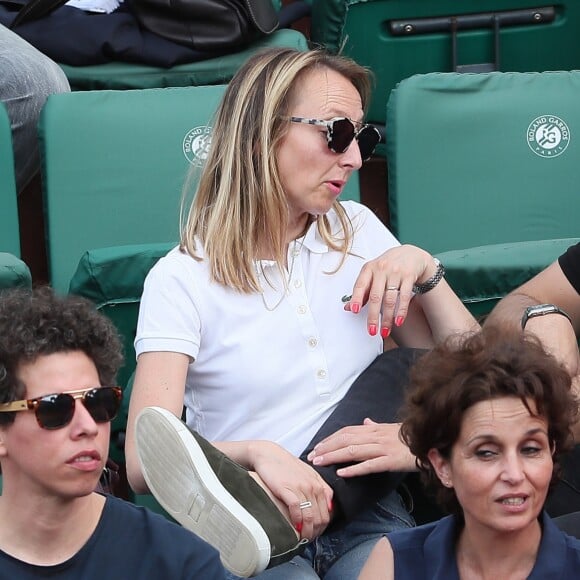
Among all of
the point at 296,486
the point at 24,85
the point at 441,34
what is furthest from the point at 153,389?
the point at 441,34

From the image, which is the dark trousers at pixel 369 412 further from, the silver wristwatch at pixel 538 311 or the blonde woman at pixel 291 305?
the silver wristwatch at pixel 538 311

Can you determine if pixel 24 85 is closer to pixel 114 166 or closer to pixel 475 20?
pixel 114 166

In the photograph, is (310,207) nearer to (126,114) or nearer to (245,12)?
(126,114)

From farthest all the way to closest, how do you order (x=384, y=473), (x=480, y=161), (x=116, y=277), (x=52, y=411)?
1. (x=480, y=161)
2. (x=116, y=277)
3. (x=384, y=473)
4. (x=52, y=411)

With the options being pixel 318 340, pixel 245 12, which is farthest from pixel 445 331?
pixel 245 12

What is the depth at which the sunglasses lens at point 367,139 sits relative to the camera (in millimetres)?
2461

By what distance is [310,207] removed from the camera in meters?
2.44

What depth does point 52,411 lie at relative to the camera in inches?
67.4

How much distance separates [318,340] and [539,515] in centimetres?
63

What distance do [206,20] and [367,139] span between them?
45.6 inches

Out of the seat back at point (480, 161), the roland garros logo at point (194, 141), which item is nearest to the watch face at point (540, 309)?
the seat back at point (480, 161)

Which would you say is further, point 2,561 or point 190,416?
point 190,416

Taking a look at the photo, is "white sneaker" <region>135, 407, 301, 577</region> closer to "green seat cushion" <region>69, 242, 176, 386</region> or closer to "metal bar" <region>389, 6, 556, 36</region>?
"green seat cushion" <region>69, 242, 176, 386</region>

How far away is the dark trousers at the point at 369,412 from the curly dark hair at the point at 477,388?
0.76 feet
